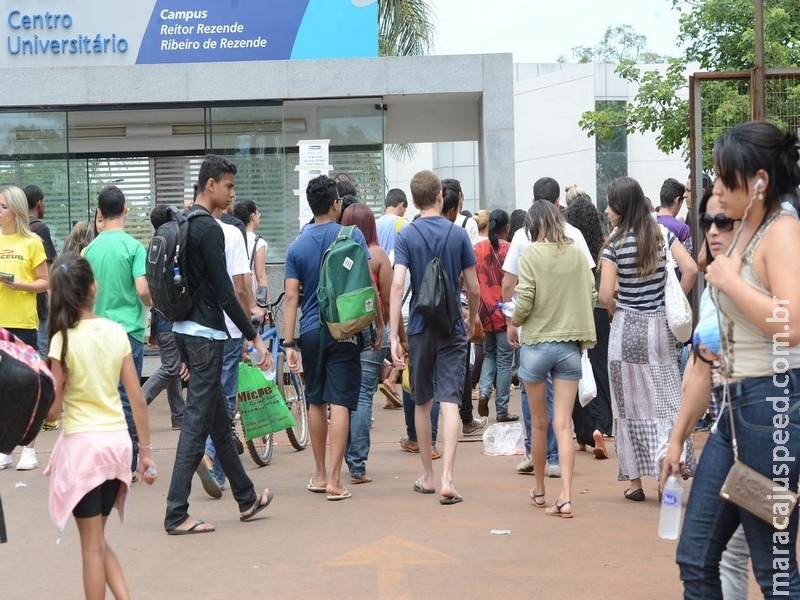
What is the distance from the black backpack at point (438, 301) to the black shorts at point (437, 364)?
8 centimetres

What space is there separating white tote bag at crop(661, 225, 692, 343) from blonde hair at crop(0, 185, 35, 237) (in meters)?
4.84

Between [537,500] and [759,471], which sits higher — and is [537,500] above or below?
below

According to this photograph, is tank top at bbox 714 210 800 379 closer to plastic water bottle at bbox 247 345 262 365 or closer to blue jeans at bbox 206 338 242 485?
plastic water bottle at bbox 247 345 262 365

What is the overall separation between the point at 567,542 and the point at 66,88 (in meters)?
11.5

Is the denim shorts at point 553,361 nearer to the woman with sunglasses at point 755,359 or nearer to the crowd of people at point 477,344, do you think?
the crowd of people at point 477,344

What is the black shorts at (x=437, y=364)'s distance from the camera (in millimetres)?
7746

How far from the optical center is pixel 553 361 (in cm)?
737

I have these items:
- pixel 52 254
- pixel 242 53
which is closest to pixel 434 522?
pixel 52 254

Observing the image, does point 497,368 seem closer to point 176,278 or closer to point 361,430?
point 361,430

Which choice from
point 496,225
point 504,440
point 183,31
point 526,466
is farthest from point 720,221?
point 183,31

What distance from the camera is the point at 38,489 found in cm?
854

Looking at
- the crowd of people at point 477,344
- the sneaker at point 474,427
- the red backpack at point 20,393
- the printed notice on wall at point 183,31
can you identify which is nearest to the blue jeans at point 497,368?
the crowd of people at point 477,344

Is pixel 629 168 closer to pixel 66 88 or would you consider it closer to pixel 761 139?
pixel 66 88

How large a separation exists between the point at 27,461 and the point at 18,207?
199cm
